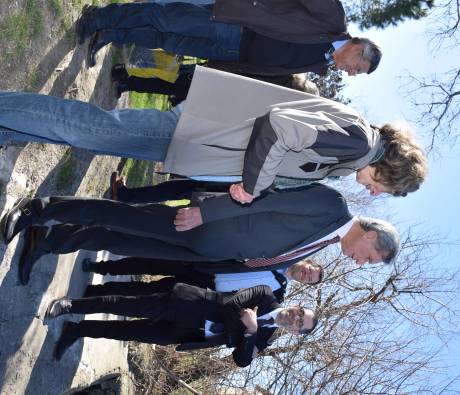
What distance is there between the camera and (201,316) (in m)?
4.10

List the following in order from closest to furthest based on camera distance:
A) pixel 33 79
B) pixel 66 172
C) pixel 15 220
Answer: pixel 15 220, pixel 33 79, pixel 66 172

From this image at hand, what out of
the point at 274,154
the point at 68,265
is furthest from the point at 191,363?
the point at 274,154

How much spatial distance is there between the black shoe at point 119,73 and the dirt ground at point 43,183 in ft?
0.23

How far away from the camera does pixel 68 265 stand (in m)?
4.45

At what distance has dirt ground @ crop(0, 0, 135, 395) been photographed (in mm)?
3529

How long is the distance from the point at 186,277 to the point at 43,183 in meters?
1.52

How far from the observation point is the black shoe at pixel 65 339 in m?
4.30

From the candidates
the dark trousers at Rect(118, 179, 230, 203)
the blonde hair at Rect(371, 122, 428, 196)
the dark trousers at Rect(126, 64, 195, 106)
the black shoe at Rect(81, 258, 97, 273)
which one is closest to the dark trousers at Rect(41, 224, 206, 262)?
the black shoe at Rect(81, 258, 97, 273)

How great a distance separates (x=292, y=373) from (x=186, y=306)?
4.67 meters

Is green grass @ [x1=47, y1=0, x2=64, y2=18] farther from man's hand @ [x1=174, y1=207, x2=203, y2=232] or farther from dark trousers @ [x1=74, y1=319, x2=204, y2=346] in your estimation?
dark trousers @ [x1=74, y1=319, x2=204, y2=346]

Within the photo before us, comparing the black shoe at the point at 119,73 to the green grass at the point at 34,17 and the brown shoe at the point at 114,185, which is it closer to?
the brown shoe at the point at 114,185

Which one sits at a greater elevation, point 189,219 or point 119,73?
point 189,219

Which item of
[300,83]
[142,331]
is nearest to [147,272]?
[142,331]

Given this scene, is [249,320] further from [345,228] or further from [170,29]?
[170,29]
